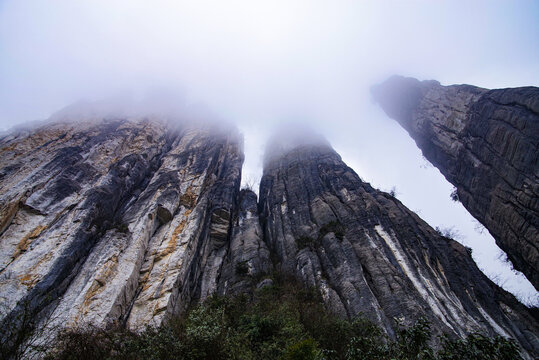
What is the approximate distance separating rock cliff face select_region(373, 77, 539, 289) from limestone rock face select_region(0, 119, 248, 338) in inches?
1012

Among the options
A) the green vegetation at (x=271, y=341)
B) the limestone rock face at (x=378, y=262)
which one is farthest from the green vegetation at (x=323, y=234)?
the green vegetation at (x=271, y=341)

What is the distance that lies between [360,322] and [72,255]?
1845 centimetres

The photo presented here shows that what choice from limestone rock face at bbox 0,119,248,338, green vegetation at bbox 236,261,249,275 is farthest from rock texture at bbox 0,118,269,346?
green vegetation at bbox 236,261,249,275

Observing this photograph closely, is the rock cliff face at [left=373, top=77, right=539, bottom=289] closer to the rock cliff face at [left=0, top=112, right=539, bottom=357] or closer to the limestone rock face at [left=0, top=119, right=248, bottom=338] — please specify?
the rock cliff face at [left=0, top=112, right=539, bottom=357]

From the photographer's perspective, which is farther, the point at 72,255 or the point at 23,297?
the point at 72,255

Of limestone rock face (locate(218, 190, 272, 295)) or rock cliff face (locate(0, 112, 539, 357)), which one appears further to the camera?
limestone rock face (locate(218, 190, 272, 295))

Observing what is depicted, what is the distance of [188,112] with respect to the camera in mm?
52781

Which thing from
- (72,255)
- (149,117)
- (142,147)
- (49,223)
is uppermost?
(149,117)

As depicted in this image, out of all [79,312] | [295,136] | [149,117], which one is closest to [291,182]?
→ [295,136]

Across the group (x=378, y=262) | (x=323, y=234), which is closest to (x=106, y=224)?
(x=323, y=234)

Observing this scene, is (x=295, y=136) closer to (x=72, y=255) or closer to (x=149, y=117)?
(x=149, y=117)

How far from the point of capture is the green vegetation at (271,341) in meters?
10.1

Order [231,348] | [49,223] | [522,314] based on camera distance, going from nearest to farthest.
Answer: [231,348] → [49,223] → [522,314]

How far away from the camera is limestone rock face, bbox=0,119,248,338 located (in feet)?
61.6
